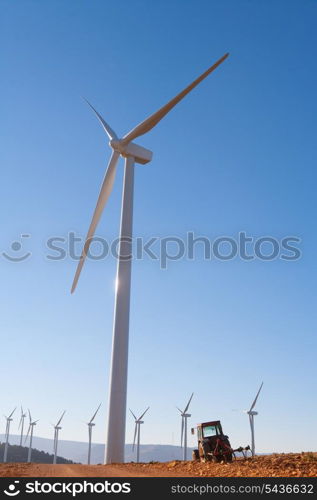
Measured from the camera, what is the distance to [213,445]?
3072 centimetres

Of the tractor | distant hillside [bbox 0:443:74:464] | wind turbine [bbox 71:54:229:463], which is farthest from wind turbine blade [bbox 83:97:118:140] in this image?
distant hillside [bbox 0:443:74:464]

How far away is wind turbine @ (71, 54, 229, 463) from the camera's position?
119ft

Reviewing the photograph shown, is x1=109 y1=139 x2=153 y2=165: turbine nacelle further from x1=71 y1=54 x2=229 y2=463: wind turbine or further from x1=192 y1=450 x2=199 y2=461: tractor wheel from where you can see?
x1=192 y1=450 x2=199 y2=461: tractor wheel

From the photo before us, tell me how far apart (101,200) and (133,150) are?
6.81 meters

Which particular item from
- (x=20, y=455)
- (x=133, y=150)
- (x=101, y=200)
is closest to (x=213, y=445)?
(x=101, y=200)

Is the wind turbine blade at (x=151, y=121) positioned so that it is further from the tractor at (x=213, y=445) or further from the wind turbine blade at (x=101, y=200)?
the tractor at (x=213, y=445)

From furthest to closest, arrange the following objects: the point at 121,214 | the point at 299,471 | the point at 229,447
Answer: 1. the point at 121,214
2. the point at 229,447
3. the point at 299,471

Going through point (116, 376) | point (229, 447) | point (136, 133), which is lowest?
point (229, 447)
